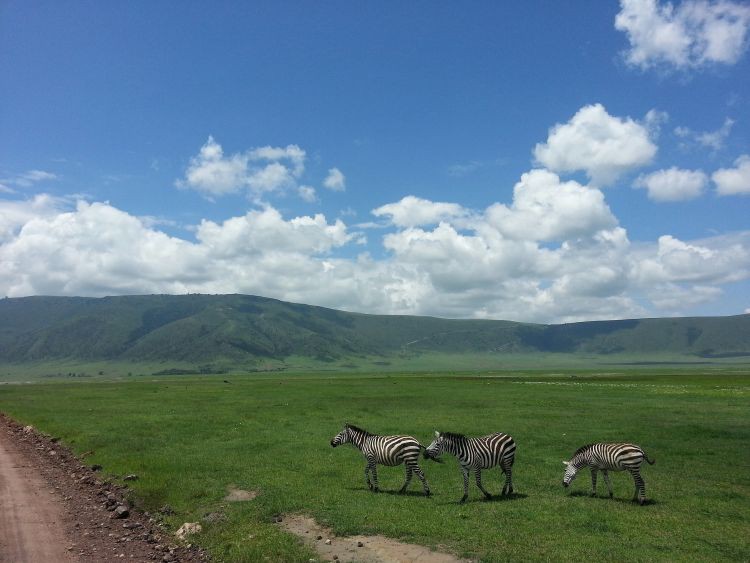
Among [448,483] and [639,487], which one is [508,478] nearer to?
[448,483]

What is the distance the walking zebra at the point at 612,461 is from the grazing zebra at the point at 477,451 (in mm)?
2404

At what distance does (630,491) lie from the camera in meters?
22.5

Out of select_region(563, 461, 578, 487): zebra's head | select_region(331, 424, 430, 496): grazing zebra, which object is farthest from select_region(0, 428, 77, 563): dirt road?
select_region(563, 461, 578, 487): zebra's head

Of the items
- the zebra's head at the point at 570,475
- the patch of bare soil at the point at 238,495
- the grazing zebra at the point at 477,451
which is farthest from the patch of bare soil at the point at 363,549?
the zebra's head at the point at 570,475

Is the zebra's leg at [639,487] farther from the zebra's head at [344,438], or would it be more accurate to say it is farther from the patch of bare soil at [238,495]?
the patch of bare soil at [238,495]

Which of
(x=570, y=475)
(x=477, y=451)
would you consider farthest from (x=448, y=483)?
(x=570, y=475)

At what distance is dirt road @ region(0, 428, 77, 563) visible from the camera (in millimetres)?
15500

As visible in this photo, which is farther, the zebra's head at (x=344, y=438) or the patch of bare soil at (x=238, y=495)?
the zebra's head at (x=344, y=438)

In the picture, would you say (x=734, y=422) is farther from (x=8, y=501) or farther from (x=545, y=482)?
(x=8, y=501)

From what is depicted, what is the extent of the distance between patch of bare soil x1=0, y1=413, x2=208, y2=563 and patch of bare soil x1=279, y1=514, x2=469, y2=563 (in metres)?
3.28

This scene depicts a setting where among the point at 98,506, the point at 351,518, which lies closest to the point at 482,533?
the point at 351,518

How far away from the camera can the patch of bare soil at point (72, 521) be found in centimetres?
1577

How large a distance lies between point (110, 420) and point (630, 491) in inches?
1610

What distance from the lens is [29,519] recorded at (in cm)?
1880
